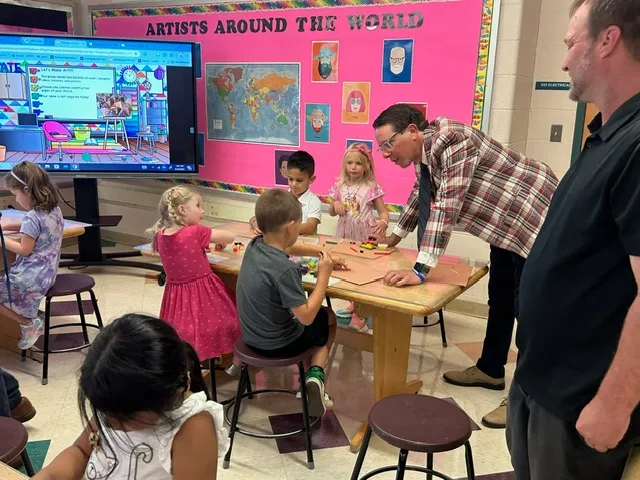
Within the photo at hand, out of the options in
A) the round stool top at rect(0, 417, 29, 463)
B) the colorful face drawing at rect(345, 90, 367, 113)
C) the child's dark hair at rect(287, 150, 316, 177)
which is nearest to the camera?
the round stool top at rect(0, 417, 29, 463)

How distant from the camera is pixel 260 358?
7.11ft

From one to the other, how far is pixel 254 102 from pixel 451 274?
2458 millimetres

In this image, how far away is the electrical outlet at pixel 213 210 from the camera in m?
4.65

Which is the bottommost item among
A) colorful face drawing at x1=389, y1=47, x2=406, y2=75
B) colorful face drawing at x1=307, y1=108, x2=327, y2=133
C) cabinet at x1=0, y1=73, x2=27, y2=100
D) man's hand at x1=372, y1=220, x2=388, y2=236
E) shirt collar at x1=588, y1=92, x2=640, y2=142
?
man's hand at x1=372, y1=220, x2=388, y2=236

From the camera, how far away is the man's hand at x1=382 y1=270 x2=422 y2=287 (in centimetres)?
222

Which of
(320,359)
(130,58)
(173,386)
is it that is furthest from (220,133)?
(173,386)

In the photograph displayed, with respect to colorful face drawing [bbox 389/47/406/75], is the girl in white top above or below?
below

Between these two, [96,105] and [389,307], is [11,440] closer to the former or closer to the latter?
[389,307]

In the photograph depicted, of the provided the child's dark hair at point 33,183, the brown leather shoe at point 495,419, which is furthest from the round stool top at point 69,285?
the brown leather shoe at point 495,419

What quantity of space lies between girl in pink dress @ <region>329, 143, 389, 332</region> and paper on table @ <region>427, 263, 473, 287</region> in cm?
82

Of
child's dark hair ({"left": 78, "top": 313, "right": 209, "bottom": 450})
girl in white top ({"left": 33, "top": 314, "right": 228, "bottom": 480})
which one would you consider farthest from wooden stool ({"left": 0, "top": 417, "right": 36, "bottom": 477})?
child's dark hair ({"left": 78, "top": 313, "right": 209, "bottom": 450})

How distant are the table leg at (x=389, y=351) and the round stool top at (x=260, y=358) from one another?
0.31 meters

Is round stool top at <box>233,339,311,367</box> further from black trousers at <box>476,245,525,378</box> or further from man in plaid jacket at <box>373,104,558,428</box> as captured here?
black trousers at <box>476,245,525,378</box>

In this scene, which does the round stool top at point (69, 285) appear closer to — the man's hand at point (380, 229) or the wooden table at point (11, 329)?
the wooden table at point (11, 329)
